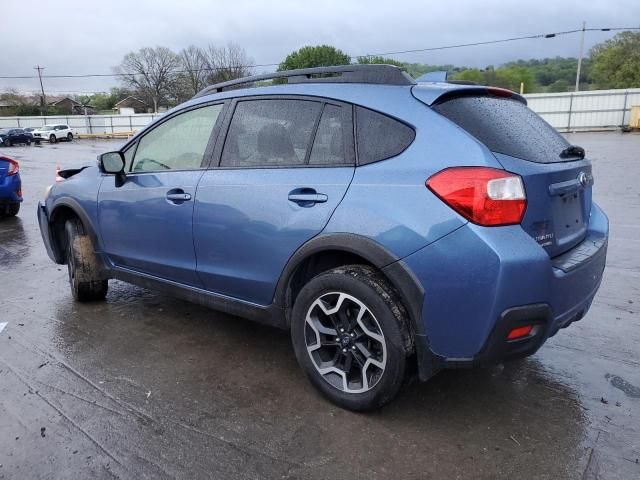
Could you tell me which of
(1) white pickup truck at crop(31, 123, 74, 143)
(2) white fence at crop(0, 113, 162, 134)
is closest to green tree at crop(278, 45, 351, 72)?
(2) white fence at crop(0, 113, 162, 134)

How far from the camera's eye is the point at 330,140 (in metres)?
2.93

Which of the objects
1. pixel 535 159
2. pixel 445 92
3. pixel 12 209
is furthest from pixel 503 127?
pixel 12 209

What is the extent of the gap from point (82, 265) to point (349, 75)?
294cm

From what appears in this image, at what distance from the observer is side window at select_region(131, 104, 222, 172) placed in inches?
142

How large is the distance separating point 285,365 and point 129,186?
1.83 metres

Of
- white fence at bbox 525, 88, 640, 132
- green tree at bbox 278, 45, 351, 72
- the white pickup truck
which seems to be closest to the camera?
white fence at bbox 525, 88, 640, 132

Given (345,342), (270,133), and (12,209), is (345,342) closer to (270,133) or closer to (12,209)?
(270,133)

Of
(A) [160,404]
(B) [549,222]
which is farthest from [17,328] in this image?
(B) [549,222]

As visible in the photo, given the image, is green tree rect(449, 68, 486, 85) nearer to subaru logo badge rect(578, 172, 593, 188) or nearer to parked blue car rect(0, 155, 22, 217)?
subaru logo badge rect(578, 172, 593, 188)

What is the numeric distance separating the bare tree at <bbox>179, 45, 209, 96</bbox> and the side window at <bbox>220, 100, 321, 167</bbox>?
68.9m

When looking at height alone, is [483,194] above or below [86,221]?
above

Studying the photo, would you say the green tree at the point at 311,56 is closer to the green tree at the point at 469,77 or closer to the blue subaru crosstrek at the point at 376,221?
the green tree at the point at 469,77

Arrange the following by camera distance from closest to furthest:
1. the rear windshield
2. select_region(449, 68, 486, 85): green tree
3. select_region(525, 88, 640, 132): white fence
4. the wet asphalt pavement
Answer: the wet asphalt pavement, the rear windshield, select_region(449, 68, 486, 85): green tree, select_region(525, 88, 640, 132): white fence

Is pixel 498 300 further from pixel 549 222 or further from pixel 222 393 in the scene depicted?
pixel 222 393
